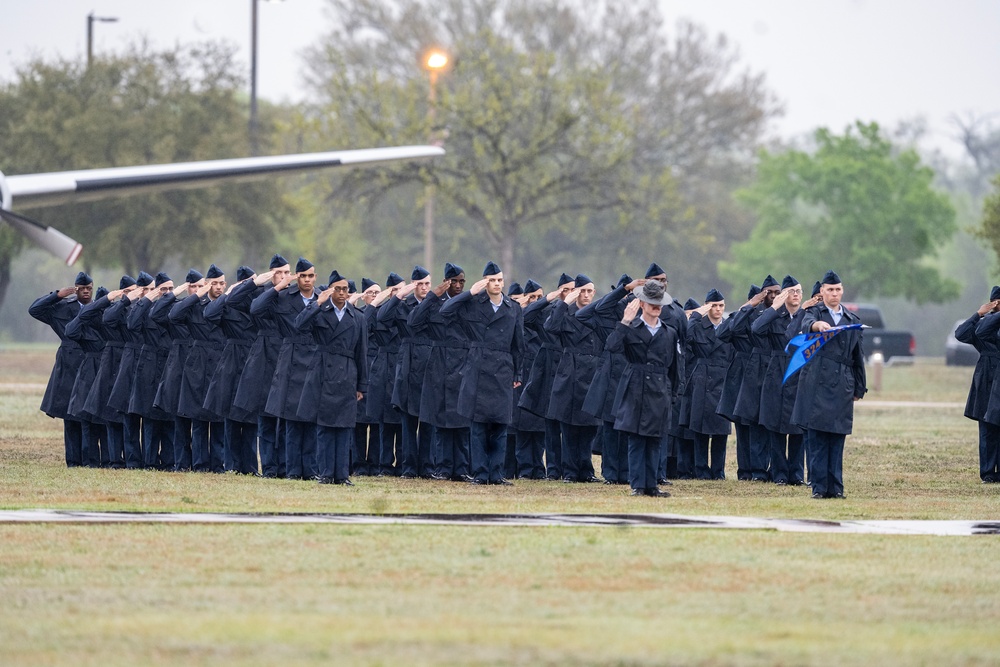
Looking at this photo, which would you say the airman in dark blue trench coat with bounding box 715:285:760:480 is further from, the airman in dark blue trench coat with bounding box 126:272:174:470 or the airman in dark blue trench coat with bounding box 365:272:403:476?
the airman in dark blue trench coat with bounding box 126:272:174:470

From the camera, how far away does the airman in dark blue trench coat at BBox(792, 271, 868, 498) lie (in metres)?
14.9

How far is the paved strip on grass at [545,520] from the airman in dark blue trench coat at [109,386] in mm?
4883

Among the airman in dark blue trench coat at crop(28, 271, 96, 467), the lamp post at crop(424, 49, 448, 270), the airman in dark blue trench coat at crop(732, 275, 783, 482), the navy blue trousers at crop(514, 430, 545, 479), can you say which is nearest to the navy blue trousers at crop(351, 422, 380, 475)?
the navy blue trousers at crop(514, 430, 545, 479)

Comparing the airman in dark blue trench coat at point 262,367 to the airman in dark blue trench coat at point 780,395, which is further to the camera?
the airman in dark blue trench coat at point 780,395

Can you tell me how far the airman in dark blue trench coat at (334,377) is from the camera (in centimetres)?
1545

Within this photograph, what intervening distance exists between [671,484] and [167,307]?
16.8 feet

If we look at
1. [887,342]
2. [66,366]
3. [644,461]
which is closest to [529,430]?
[644,461]

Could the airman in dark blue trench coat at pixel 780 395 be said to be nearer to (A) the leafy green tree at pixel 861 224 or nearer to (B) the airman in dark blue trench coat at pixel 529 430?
(B) the airman in dark blue trench coat at pixel 529 430

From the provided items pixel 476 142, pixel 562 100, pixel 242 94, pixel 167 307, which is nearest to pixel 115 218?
pixel 476 142

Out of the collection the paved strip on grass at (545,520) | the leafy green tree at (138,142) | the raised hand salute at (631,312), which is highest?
the leafy green tree at (138,142)

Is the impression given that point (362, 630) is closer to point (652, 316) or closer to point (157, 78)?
point (652, 316)

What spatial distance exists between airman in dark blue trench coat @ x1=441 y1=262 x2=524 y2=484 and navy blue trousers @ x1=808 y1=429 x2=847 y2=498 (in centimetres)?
286

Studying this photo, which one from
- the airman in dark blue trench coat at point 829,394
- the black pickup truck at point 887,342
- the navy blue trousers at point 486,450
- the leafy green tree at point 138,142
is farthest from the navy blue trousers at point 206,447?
the black pickup truck at point 887,342

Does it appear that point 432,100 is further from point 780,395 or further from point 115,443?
point 780,395
